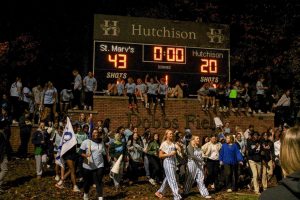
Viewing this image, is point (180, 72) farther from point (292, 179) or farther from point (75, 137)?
point (292, 179)

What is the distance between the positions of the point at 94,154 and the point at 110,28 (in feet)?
35.0

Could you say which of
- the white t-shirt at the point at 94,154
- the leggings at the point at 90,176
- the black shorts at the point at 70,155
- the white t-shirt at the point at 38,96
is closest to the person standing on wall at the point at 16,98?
the white t-shirt at the point at 38,96

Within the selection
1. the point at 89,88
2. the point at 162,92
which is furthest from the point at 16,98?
the point at 162,92

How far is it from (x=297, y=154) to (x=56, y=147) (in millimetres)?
15880

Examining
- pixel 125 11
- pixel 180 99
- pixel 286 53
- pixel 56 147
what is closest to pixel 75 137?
pixel 56 147

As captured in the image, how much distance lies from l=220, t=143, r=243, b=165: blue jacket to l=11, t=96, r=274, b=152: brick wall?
6.03 metres

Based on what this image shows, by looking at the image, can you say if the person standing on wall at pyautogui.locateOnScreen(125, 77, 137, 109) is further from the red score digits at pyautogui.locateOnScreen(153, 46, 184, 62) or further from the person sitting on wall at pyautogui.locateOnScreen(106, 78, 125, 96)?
the red score digits at pyautogui.locateOnScreen(153, 46, 184, 62)

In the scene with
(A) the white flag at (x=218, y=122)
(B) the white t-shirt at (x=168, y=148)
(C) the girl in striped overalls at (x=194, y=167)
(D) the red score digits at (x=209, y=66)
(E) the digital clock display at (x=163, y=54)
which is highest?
(E) the digital clock display at (x=163, y=54)

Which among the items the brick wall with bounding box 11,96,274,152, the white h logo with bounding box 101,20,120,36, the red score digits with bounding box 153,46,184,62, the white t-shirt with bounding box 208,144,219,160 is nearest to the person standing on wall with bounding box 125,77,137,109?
the brick wall with bounding box 11,96,274,152

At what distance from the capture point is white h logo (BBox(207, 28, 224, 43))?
85.1 feet

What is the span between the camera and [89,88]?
23.0 m

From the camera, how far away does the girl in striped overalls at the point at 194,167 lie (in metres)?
16.6

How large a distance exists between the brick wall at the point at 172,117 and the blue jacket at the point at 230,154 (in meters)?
6.03

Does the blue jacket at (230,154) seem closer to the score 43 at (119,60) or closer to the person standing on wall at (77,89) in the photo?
the score 43 at (119,60)
